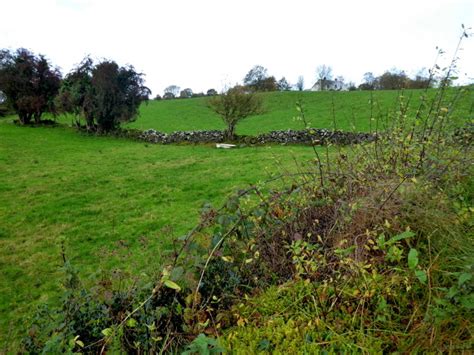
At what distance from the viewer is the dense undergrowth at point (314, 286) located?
1837 millimetres

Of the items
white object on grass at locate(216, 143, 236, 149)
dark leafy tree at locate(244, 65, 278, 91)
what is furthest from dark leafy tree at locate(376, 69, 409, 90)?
dark leafy tree at locate(244, 65, 278, 91)

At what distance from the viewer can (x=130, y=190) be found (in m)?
9.30

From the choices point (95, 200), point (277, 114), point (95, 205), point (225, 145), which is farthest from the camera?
point (277, 114)

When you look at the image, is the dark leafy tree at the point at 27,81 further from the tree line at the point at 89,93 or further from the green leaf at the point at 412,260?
the green leaf at the point at 412,260

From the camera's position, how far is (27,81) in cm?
2366

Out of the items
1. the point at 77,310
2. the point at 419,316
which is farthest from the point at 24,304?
the point at 419,316

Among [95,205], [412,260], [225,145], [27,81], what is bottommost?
[95,205]

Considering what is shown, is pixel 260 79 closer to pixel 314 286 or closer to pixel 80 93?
pixel 80 93

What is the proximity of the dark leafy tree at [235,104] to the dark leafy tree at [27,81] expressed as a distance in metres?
13.8

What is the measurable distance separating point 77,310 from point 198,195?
20.3ft

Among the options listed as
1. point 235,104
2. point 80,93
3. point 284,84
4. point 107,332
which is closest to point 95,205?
point 107,332

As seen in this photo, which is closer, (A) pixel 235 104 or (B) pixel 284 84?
(A) pixel 235 104

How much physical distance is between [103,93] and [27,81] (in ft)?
25.4

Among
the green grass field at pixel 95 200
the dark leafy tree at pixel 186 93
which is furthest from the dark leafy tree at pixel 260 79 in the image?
the green grass field at pixel 95 200
